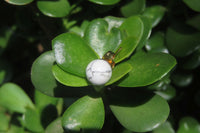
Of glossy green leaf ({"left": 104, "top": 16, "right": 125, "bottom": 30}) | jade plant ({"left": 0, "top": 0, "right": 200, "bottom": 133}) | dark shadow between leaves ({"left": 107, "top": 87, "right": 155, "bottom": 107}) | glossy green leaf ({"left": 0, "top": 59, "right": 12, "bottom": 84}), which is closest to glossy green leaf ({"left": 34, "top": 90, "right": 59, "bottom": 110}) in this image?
jade plant ({"left": 0, "top": 0, "right": 200, "bottom": 133})

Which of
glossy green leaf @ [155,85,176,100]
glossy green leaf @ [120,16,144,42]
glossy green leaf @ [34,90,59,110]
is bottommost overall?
glossy green leaf @ [34,90,59,110]

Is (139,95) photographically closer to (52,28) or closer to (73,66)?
(73,66)

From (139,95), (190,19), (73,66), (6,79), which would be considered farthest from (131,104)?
(6,79)

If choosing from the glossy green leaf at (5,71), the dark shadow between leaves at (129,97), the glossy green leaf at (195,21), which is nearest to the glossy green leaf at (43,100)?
the glossy green leaf at (5,71)

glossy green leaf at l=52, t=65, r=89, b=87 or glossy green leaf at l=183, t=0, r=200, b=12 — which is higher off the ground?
glossy green leaf at l=183, t=0, r=200, b=12

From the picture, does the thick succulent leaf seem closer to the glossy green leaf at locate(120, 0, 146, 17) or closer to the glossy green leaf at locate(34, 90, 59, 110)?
the glossy green leaf at locate(34, 90, 59, 110)

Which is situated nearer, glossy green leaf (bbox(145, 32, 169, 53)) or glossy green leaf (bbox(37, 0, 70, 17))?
glossy green leaf (bbox(37, 0, 70, 17))

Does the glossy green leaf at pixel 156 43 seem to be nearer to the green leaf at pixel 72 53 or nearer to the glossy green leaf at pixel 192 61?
the glossy green leaf at pixel 192 61

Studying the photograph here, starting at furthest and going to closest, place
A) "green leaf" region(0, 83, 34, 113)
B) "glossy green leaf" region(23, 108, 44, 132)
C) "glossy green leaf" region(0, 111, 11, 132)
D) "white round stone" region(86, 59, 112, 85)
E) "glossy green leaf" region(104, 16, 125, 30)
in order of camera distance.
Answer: "glossy green leaf" region(0, 111, 11, 132), "green leaf" region(0, 83, 34, 113), "glossy green leaf" region(23, 108, 44, 132), "glossy green leaf" region(104, 16, 125, 30), "white round stone" region(86, 59, 112, 85)
